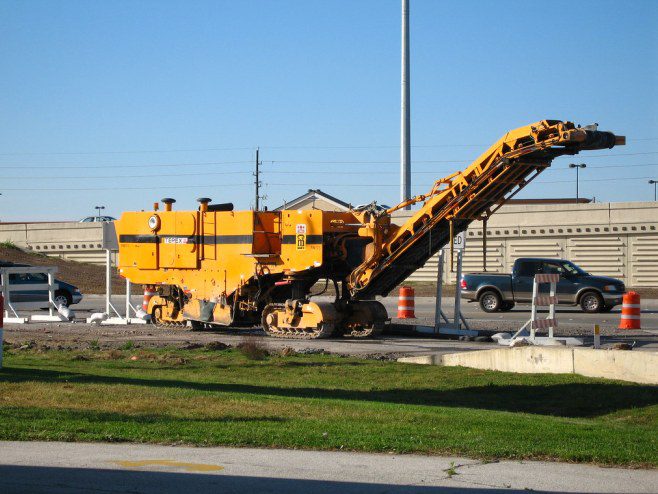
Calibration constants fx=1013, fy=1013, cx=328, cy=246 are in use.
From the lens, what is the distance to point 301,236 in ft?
74.2

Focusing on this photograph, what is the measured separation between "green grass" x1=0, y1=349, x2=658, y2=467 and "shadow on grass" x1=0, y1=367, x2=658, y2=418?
0.02 metres

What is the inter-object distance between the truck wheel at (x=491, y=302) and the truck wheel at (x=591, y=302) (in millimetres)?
2702

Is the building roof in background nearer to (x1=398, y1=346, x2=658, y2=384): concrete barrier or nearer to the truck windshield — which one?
the truck windshield

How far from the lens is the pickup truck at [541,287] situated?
3294cm

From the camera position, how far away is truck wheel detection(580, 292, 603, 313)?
32.9 m

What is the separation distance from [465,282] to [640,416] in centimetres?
2167

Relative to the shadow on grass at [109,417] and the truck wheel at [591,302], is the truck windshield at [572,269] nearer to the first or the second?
the truck wheel at [591,302]

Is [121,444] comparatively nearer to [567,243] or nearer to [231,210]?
[231,210]

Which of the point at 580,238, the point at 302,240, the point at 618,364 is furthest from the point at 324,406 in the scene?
the point at 580,238

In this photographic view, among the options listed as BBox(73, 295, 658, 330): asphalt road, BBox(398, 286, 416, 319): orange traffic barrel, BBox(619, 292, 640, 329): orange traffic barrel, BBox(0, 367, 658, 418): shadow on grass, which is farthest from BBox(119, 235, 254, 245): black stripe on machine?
BBox(619, 292, 640, 329): orange traffic barrel

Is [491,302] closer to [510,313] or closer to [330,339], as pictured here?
[510,313]

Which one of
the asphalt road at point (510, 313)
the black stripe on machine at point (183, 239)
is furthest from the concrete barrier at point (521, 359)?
the asphalt road at point (510, 313)

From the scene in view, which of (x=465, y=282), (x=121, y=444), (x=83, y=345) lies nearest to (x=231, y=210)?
(x=83, y=345)

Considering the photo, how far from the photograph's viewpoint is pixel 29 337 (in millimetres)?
22547
